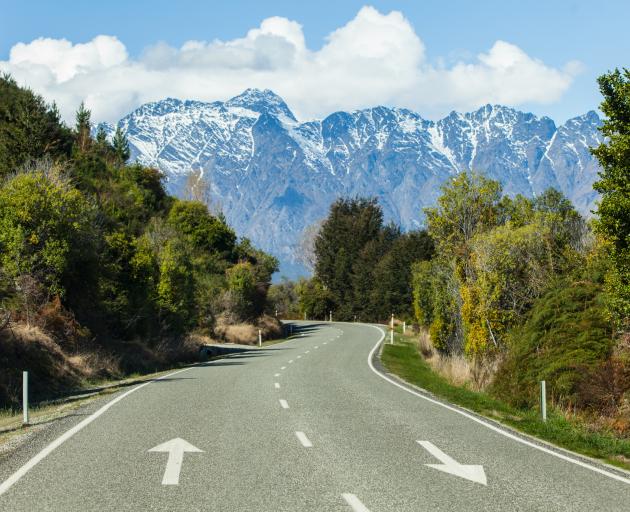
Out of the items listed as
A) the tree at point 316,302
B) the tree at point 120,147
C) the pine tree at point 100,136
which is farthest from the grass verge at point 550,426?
the tree at point 316,302

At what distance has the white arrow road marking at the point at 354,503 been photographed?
8.07 meters

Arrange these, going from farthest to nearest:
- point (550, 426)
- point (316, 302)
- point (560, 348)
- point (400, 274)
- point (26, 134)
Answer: point (316, 302) → point (400, 274) → point (26, 134) → point (560, 348) → point (550, 426)

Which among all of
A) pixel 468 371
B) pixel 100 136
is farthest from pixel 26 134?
pixel 100 136

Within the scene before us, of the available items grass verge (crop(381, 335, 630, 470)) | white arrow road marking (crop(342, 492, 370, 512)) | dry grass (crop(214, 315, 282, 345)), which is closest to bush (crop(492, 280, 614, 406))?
grass verge (crop(381, 335, 630, 470))

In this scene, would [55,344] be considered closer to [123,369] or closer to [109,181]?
[123,369]

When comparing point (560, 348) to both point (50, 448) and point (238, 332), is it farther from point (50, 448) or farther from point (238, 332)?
point (238, 332)

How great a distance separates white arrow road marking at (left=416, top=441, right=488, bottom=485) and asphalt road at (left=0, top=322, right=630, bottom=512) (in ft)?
0.05

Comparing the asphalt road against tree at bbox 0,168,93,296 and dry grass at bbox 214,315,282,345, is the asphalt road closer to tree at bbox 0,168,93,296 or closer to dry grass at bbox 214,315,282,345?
tree at bbox 0,168,93,296

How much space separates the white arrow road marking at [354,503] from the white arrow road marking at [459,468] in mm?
1768

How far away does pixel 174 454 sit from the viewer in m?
11.3

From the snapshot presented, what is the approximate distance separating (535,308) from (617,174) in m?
8.98

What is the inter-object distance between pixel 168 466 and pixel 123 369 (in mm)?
21080

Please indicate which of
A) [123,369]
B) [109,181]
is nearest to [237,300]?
[109,181]

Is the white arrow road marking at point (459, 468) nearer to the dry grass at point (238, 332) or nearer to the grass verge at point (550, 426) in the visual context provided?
Answer: the grass verge at point (550, 426)
